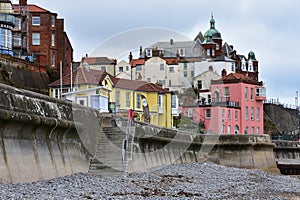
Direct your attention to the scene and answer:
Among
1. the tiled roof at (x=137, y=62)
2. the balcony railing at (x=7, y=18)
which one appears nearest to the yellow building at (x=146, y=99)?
the tiled roof at (x=137, y=62)

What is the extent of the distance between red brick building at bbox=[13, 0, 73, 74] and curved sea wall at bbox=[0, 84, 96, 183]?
45.5 m

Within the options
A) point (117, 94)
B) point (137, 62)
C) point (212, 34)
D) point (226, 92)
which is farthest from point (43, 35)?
point (212, 34)

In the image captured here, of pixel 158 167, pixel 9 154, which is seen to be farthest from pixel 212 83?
pixel 9 154

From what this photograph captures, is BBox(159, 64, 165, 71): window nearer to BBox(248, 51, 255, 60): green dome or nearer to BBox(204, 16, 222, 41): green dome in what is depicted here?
BBox(204, 16, 222, 41): green dome

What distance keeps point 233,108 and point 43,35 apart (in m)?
24.3

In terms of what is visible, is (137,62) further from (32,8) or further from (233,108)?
(32,8)

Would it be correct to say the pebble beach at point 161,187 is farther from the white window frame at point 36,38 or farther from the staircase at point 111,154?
the white window frame at point 36,38

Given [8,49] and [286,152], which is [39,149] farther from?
[8,49]

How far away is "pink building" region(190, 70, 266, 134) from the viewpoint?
248 feet

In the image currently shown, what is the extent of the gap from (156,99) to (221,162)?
78.3ft

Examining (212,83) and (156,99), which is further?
(212,83)

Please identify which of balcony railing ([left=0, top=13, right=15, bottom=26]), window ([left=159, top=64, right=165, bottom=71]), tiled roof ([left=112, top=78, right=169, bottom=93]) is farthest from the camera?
window ([left=159, top=64, right=165, bottom=71])

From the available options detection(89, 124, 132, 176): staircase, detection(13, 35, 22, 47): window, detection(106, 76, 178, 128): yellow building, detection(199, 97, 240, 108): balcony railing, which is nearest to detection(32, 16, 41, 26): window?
detection(13, 35, 22, 47): window

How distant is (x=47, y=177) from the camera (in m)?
18.1
